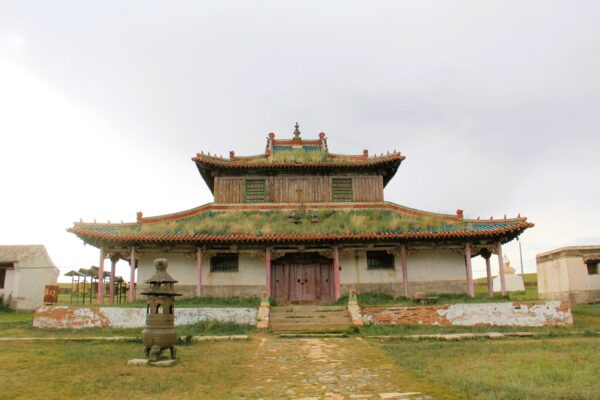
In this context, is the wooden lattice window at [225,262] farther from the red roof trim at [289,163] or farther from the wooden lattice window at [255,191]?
the red roof trim at [289,163]

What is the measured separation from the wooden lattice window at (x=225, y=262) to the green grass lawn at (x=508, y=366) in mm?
9857

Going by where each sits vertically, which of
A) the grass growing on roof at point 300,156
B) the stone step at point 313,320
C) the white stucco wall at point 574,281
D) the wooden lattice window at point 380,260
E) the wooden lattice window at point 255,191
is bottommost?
the stone step at point 313,320

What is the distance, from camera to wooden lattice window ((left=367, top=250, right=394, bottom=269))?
66.7 ft

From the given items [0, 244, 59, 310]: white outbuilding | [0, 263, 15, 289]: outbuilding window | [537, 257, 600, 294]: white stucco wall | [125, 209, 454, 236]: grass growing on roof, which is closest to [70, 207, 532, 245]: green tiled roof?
[125, 209, 454, 236]: grass growing on roof

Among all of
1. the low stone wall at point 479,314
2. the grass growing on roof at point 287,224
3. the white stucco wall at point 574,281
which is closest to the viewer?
the low stone wall at point 479,314

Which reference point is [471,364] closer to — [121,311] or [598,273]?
[121,311]

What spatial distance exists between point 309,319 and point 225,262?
5855mm

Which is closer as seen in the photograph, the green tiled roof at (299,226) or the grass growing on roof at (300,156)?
the green tiled roof at (299,226)

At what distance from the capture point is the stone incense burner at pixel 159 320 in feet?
32.3

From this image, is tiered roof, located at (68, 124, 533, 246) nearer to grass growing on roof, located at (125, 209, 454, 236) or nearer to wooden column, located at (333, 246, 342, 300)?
grass growing on roof, located at (125, 209, 454, 236)

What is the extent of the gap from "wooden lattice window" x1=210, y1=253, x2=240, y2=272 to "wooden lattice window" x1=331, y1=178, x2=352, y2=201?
238 inches

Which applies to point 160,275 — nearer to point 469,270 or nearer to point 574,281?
point 469,270

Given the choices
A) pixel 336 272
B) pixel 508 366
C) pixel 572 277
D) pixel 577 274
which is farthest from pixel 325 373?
pixel 577 274

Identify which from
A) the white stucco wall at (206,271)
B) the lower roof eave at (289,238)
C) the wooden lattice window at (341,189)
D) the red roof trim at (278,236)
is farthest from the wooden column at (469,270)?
the white stucco wall at (206,271)
